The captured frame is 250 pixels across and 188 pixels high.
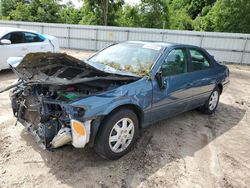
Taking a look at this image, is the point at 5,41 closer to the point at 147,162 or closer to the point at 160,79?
the point at 160,79

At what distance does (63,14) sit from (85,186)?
31.8m

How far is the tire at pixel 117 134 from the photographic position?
10.8 ft

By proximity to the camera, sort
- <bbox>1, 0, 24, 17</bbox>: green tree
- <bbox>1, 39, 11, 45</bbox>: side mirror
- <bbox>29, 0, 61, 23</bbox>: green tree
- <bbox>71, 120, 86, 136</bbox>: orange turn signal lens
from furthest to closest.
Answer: <bbox>1, 0, 24, 17</bbox>: green tree, <bbox>29, 0, 61, 23</bbox>: green tree, <bbox>1, 39, 11, 45</bbox>: side mirror, <bbox>71, 120, 86, 136</bbox>: orange turn signal lens

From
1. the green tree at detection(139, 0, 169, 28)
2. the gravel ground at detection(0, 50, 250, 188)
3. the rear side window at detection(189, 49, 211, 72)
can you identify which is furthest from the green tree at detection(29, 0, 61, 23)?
the rear side window at detection(189, 49, 211, 72)

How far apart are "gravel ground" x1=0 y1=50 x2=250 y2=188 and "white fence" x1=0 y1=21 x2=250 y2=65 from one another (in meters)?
11.2

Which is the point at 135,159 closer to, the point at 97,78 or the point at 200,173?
the point at 200,173

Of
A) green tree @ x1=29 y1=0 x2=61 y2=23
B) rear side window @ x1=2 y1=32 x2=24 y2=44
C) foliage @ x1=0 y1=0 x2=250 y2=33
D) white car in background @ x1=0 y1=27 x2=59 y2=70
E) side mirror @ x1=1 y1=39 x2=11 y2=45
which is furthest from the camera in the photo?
green tree @ x1=29 y1=0 x2=61 y2=23

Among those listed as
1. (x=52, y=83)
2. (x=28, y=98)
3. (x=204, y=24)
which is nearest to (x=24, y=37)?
(x=28, y=98)

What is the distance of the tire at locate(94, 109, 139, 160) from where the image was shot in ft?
10.8

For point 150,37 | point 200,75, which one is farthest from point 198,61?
point 150,37

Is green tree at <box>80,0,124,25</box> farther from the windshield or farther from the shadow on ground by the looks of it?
the shadow on ground

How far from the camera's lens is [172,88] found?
4.14 meters

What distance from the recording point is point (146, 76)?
3.74 metres

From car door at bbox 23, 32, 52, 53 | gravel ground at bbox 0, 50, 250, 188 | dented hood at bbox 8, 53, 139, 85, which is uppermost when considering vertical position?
dented hood at bbox 8, 53, 139, 85
